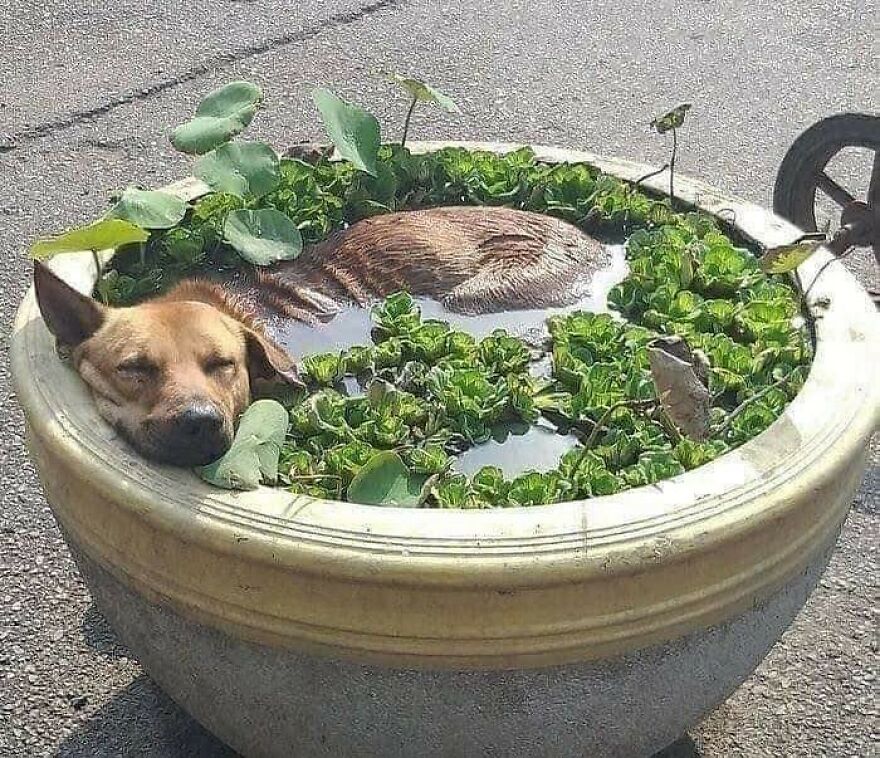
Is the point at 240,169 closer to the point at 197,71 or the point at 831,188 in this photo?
the point at 831,188

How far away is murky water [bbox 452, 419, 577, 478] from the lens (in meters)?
2.14

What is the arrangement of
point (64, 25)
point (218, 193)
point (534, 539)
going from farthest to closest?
1. point (64, 25)
2. point (218, 193)
3. point (534, 539)

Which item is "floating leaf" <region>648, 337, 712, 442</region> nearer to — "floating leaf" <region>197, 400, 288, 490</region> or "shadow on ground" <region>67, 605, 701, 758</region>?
"floating leaf" <region>197, 400, 288, 490</region>

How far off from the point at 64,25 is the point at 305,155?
4257 millimetres

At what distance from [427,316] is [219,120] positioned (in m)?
0.64

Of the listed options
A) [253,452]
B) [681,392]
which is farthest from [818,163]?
[253,452]

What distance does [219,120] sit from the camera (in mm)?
2658

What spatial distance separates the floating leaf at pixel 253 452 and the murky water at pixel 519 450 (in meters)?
0.32

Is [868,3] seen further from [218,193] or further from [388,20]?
[218,193]

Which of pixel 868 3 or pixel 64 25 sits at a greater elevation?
pixel 868 3

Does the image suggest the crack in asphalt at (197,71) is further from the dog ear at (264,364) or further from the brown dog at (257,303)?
the dog ear at (264,364)

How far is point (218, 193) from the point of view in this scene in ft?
9.20

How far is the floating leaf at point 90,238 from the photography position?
90.4 inches

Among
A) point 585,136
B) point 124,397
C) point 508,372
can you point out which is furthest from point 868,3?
point 124,397
